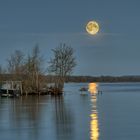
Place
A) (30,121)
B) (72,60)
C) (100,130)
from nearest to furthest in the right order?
1. (100,130)
2. (30,121)
3. (72,60)

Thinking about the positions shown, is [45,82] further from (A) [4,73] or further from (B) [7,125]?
(B) [7,125]

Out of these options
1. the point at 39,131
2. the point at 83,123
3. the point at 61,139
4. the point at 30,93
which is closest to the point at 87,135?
the point at 61,139

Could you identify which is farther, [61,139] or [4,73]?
[4,73]

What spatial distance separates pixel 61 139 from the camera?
24.3m

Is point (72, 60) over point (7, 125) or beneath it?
over

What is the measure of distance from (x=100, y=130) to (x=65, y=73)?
67.4 m

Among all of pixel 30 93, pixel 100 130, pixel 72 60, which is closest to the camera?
pixel 100 130

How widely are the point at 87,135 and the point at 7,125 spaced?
794cm

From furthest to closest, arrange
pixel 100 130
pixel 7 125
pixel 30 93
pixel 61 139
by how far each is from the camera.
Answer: pixel 30 93, pixel 7 125, pixel 100 130, pixel 61 139

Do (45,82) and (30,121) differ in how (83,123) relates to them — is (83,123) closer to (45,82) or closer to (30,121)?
(30,121)

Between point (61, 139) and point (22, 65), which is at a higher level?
point (22, 65)

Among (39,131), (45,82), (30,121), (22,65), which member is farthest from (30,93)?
(39,131)

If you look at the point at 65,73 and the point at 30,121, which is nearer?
the point at 30,121

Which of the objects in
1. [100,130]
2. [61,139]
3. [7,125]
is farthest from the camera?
[7,125]
